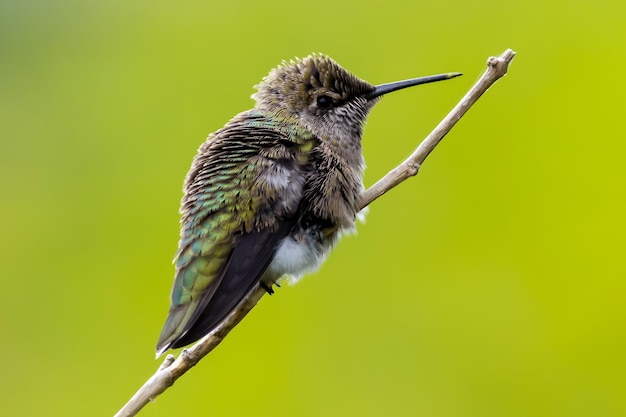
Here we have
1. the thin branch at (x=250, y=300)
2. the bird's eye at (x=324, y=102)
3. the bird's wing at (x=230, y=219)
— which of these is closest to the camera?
the thin branch at (x=250, y=300)

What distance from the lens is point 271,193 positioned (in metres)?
3.17

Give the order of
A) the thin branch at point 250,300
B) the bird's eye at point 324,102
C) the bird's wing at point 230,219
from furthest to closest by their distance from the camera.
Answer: the bird's eye at point 324,102, the bird's wing at point 230,219, the thin branch at point 250,300

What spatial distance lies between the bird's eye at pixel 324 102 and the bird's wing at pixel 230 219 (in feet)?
1.12

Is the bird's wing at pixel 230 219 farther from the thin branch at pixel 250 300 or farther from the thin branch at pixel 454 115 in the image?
the thin branch at pixel 454 115

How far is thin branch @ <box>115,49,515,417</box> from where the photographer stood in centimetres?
265

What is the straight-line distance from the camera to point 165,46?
630 cm

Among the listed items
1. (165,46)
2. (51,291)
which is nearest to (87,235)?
(51,291)

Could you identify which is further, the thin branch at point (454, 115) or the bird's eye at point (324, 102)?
the bird's eye at point (324, 102)

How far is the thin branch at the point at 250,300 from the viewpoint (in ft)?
8.69

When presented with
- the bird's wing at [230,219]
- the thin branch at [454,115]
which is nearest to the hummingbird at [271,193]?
the bird's wing at [230,219]

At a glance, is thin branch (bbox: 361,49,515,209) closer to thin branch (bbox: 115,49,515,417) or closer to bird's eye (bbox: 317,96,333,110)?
thin branch (bbox: 115,49,515,417)

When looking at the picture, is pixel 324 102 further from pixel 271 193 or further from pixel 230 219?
pixel 230 219

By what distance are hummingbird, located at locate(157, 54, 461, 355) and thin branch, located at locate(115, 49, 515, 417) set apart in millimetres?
68

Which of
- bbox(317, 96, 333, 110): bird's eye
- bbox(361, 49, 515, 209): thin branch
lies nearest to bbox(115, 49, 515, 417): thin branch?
bbox(361, 49, 515, 209): thin branch
